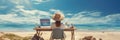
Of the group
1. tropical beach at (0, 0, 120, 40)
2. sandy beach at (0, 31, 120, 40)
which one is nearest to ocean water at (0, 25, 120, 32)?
tropical beach at (0, 0, 120, 40)

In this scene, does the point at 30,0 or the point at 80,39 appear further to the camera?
the point at 30,0

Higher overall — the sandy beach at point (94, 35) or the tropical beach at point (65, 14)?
the tropical beach at point (65, 14)

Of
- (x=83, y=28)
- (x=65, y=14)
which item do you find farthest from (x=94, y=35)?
(x=65, y=14)

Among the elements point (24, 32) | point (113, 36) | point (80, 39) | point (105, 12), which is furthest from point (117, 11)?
point (24, 32)

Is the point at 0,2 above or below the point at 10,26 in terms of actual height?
above

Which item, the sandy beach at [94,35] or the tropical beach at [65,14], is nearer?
the sandy beach at [94,35]

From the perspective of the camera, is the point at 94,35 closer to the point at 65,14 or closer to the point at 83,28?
the point at 83,28

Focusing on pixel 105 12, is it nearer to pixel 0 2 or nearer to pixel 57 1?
pixel 57 1

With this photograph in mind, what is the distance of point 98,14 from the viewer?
9.34 m

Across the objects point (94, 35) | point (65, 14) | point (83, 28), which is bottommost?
point (94, 35)

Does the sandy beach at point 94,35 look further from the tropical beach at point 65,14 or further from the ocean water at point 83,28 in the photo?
the ocean water at point 83,28

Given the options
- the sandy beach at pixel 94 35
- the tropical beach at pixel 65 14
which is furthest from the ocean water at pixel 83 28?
the sandy beach at pixel 94 35

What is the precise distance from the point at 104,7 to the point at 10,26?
7.68ft

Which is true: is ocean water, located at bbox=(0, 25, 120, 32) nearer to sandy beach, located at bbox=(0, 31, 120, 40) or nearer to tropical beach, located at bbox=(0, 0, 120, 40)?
tropical beach, located at bbox=(0, 0, 120, 40)
